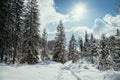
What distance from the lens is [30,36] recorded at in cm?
2853

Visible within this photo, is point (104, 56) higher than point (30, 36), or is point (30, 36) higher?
point (30, 36)

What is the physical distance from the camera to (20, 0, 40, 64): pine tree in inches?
1097

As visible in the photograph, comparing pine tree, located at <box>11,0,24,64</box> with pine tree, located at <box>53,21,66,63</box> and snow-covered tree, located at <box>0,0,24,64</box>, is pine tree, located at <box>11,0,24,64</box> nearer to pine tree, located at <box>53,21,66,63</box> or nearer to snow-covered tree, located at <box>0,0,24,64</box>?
snow-covered tree, located at <box>0,0,24,64</box>

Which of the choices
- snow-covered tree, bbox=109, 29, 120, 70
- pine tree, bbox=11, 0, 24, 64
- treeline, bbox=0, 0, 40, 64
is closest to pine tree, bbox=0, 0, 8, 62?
treeline, bbox=0, 0, 40, 64

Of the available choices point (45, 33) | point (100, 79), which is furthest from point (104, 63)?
point (45, 33)

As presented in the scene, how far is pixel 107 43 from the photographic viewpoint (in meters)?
31.6

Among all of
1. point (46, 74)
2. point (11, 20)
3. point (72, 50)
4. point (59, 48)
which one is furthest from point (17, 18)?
point (72, 50)

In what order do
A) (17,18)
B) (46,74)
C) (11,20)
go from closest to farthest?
(46,74) < (11,20) < (17,18)

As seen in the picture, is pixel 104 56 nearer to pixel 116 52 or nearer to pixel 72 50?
pixel 116 52

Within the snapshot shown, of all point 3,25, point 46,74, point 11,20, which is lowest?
point 46,74

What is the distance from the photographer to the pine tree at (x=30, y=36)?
27.9 metres

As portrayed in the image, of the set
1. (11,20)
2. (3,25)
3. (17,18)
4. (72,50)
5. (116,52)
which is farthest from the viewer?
(72,50)

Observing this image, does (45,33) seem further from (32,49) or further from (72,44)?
(32,49)

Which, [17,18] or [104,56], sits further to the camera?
[17,18]
